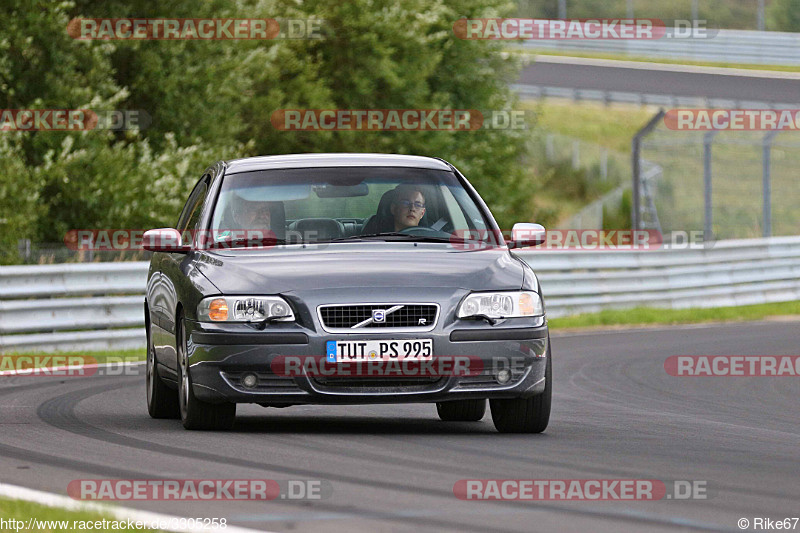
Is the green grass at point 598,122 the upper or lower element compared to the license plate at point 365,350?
upper

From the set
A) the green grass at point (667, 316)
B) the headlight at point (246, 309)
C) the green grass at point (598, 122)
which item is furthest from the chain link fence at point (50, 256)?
the green grass at point (598, 122)

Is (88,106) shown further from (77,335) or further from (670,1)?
(670,1)

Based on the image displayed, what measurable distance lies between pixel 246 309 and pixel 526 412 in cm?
169

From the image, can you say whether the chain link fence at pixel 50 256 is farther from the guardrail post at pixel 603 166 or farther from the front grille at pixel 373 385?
the guardrail post at pixel 603 166

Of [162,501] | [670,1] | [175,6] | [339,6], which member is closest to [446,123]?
[339,6]

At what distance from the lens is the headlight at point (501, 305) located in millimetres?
8797

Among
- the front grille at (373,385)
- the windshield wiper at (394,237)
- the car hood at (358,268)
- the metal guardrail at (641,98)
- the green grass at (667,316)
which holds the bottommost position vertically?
the green grass at (667,316)

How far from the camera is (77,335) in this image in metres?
16.7

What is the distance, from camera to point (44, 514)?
6.32 metres

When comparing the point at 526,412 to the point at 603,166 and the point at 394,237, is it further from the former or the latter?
the point at 603,166

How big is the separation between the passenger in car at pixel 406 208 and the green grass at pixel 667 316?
1158cm

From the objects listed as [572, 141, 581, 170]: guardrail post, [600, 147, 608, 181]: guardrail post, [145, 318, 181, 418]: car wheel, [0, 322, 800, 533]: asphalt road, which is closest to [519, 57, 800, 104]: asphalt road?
[572, 141, 581, 170]: guardrail post

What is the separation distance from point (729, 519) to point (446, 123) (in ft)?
101

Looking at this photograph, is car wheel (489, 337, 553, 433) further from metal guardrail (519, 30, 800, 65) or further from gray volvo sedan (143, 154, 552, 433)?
metal guardrail (519, 30, 800, 65)
